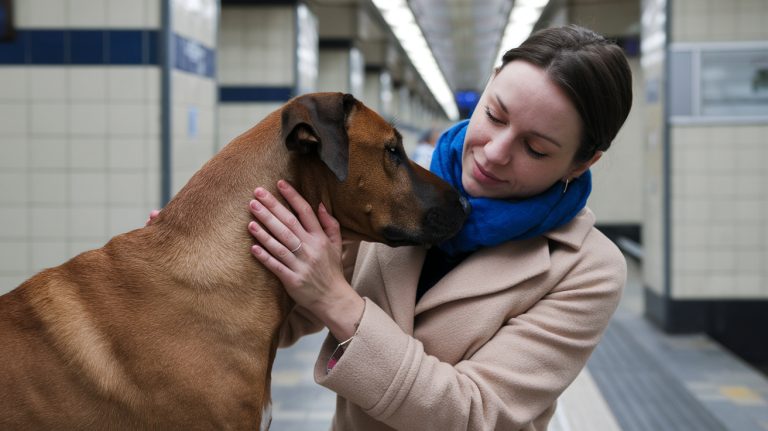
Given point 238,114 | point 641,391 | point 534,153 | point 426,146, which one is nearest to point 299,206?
A: point 534,153

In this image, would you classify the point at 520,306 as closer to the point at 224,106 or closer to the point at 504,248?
the point at 504,248

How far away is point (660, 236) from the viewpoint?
23.8 ft

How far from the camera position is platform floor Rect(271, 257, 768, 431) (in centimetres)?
470

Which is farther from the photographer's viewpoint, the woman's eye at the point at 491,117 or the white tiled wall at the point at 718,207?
the white tiled wall at the point at 718,207

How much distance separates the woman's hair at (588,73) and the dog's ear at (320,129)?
0.40 metres

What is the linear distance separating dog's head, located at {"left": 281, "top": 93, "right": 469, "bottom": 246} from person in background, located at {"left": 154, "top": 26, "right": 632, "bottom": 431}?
57mm

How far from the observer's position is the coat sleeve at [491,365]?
60.9 inches

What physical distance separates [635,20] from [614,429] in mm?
9594

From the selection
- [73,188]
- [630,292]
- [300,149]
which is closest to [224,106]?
[73,188]

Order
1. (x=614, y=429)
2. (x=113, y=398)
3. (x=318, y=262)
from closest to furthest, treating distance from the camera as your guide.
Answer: (x=113, y=398) < (x=318, y=262) < (x=614, y=429)

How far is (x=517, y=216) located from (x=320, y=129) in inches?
18.5

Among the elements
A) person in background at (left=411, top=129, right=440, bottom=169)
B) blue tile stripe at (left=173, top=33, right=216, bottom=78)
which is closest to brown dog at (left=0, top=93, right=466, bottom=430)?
blue tile stripe at (left=173, top=33, right=216, bottom=78)

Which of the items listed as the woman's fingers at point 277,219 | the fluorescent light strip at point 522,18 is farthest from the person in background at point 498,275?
the fluorescent light strip at point 522,18

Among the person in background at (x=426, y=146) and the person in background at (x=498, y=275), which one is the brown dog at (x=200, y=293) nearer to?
the person in background at (x=498, y=275)
